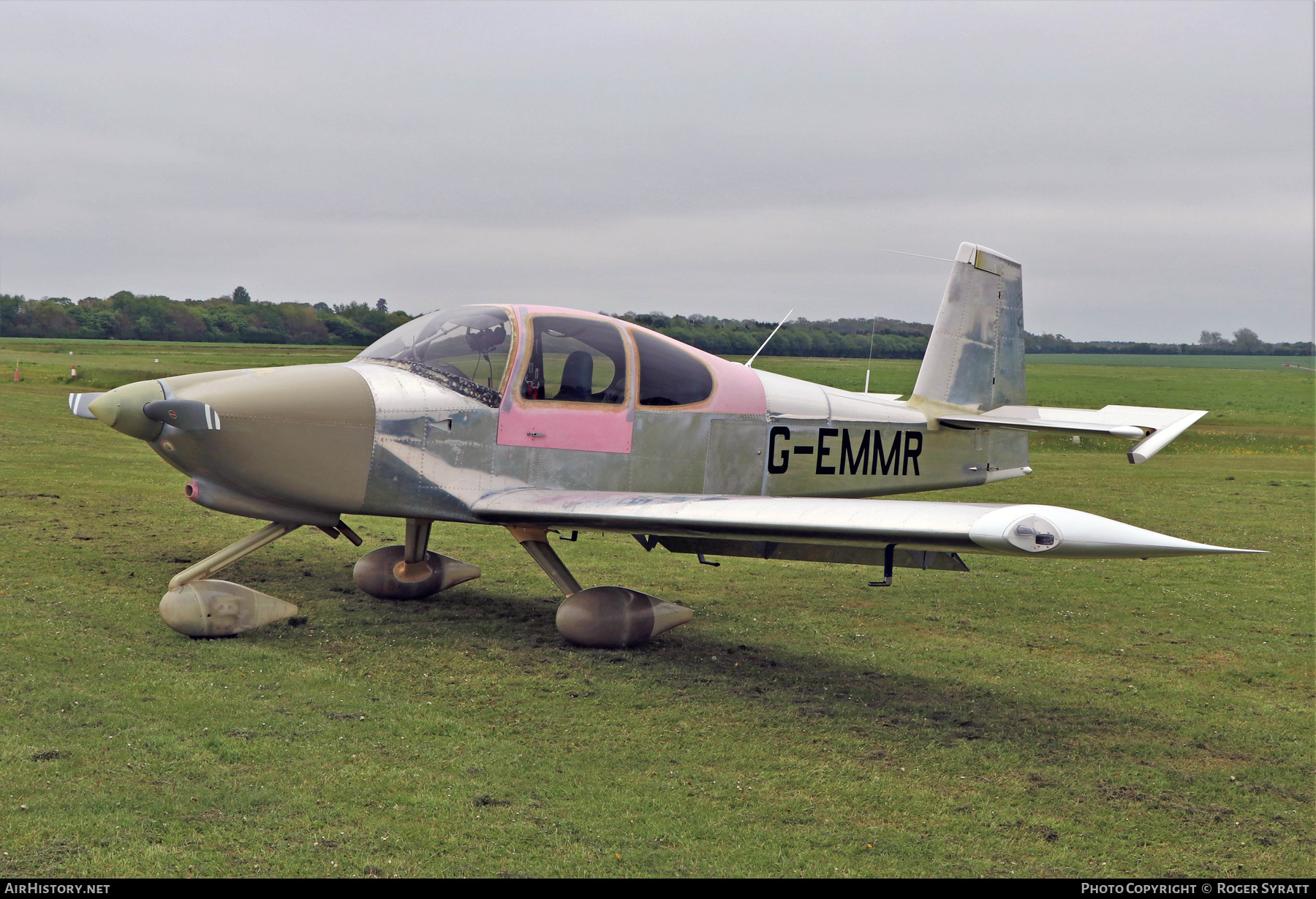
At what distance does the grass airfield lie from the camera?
4117 millimetres

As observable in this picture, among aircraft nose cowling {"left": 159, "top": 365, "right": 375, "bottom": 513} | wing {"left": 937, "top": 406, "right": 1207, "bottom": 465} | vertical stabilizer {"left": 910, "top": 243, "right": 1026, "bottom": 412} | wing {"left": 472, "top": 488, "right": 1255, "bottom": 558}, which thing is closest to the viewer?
wing {"left": 472, "top": 488, "right": 1255, "bottom": 558}

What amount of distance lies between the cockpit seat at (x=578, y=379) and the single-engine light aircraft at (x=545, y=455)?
0.04 ft

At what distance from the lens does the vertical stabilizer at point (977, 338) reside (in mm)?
10180

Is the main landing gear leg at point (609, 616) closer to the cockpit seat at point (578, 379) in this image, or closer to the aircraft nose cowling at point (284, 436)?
the cockpit seat at point (578, 379)

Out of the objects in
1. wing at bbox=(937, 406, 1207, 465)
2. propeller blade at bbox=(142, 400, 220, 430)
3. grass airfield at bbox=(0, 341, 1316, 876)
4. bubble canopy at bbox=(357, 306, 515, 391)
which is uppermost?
bubble canopy at bbox=(357, 306, 515, 391)

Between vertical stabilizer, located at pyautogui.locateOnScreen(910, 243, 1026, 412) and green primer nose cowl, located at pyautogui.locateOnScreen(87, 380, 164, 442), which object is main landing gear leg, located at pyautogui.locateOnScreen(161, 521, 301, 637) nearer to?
green primer nose cowl, located at pyautogui.locateOnScreen(87, 380, 164, 442)

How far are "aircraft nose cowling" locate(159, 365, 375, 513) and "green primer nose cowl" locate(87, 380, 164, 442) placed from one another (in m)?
0.12

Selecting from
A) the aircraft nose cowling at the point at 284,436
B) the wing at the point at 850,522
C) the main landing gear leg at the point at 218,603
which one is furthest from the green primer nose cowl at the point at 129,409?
the wing at the point at 850,522

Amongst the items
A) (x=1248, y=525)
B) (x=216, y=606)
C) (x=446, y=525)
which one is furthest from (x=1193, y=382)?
(x=216, y=606)

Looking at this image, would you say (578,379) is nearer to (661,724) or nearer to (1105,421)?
(661,724)

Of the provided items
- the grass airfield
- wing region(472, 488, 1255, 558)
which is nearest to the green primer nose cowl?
the grass airfield

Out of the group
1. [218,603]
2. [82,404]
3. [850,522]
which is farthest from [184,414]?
[850,522]
